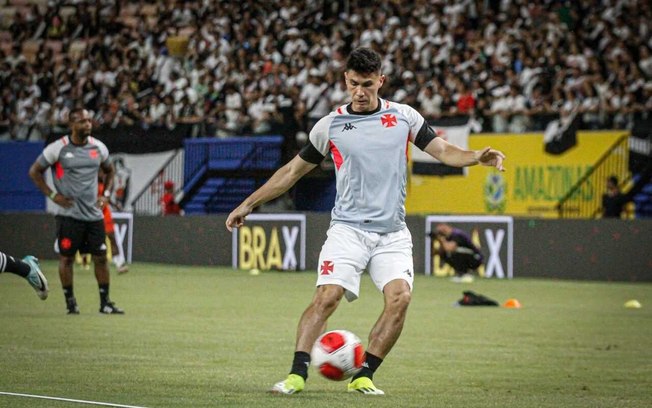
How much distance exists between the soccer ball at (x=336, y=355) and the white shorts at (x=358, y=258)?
1.35ft

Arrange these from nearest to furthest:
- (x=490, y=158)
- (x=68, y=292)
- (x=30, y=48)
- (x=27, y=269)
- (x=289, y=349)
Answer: (x=490, y=158)
(x=27, y=269)
(x=289, y=349)
(x=68, y=292)
(x=30, y=48)

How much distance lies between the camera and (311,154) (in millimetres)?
9242

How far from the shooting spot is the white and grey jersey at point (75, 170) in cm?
1619

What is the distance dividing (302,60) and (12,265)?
2205 cm

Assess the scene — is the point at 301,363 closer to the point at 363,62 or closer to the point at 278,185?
the point at 278,185

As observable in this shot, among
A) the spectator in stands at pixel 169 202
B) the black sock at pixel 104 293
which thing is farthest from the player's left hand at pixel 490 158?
the spectator in stands at pixel 169 202

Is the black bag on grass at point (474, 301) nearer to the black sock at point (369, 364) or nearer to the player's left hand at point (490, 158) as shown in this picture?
the black sock at point (369, 364)

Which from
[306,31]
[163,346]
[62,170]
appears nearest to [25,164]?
[306,31]

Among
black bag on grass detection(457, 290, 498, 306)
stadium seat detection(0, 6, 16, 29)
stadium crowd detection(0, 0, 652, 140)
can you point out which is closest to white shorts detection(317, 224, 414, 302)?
black bag on grass detection(457, 290, 498, 306)

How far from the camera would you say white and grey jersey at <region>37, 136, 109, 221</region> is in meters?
16.2

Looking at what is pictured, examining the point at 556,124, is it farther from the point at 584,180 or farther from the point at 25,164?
the point at 25,164

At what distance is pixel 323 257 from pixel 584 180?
743 inches

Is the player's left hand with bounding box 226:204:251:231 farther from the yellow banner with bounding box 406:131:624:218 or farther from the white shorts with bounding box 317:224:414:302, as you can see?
the yellow banner with bounding box 406:131:624:218

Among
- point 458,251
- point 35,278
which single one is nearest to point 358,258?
point 35,278
